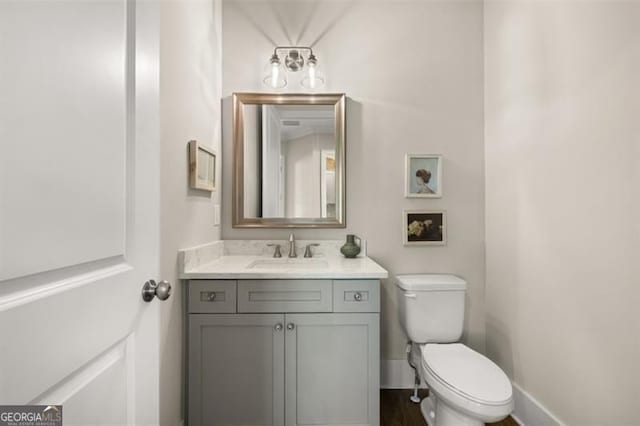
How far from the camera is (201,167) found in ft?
5.41

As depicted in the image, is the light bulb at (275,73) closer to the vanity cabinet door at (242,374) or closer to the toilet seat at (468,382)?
the vanity cabinet door at (242,374)

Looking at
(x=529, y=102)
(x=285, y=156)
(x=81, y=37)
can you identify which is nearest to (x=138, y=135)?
(x=81, y=37)

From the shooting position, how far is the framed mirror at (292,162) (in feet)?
6.77

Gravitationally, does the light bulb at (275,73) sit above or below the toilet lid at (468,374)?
above

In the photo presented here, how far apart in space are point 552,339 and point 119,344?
5.96 feet

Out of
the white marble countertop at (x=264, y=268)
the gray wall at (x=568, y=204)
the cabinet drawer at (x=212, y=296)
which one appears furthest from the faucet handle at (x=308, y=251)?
the gray wall at (x=568, y=204)

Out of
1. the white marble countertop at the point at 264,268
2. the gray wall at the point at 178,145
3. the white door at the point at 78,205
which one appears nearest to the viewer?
the white door at the point at 78,205

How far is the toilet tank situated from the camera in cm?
178

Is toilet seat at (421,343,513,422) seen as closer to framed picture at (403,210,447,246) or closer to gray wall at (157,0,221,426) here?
framed picture at (403,210,447,246)

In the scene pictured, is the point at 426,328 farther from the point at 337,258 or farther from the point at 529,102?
the point at 529,102

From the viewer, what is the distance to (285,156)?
82.0 inches

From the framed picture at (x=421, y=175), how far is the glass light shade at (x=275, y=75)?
100 centimetres

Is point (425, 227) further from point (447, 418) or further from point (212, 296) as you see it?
point (212, 296)

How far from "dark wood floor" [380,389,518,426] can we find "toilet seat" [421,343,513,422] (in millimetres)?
416
